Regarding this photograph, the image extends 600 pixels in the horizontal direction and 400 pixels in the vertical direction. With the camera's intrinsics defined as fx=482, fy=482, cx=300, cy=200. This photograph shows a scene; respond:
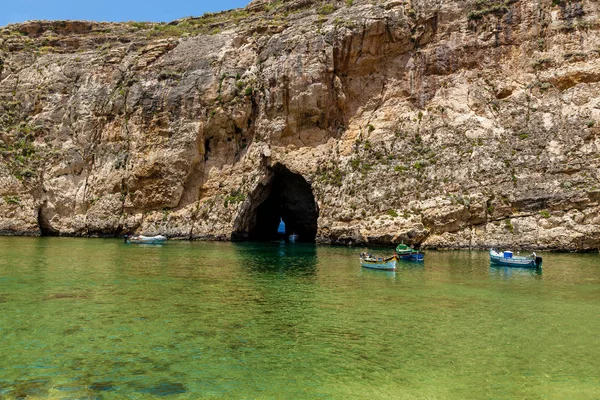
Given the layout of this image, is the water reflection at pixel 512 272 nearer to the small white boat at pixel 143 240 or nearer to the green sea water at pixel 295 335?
the green sea water at pixel 295 335

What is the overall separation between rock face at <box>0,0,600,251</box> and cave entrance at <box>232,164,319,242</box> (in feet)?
1.13

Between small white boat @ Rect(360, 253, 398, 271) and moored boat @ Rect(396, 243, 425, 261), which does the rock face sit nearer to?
moored boat @ Rect(396, 243, 425, 261)

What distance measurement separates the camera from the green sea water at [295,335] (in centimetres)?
1013

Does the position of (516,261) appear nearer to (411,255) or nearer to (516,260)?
(516,260)

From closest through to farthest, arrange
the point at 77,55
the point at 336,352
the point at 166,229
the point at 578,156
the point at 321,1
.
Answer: the point at 336,352 < the point at 578,156 < the point at 166,229 < the point at 321,1 < the point at 77,55

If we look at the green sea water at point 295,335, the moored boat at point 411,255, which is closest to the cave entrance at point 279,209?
the moored boat at point 411,255

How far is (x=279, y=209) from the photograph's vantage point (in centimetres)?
7175

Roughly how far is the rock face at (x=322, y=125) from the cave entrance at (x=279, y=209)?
345mm

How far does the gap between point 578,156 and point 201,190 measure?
4019 centimetres

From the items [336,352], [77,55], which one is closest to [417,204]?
[336,352]

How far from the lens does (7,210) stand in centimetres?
5931

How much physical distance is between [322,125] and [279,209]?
20302mm

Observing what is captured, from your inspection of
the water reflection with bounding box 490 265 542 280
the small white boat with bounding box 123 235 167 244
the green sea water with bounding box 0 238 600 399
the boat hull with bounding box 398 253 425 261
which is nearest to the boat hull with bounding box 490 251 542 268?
the water reflection with bounding box 490 265 542 280

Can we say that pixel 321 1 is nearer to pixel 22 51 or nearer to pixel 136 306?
pixel 22 51
